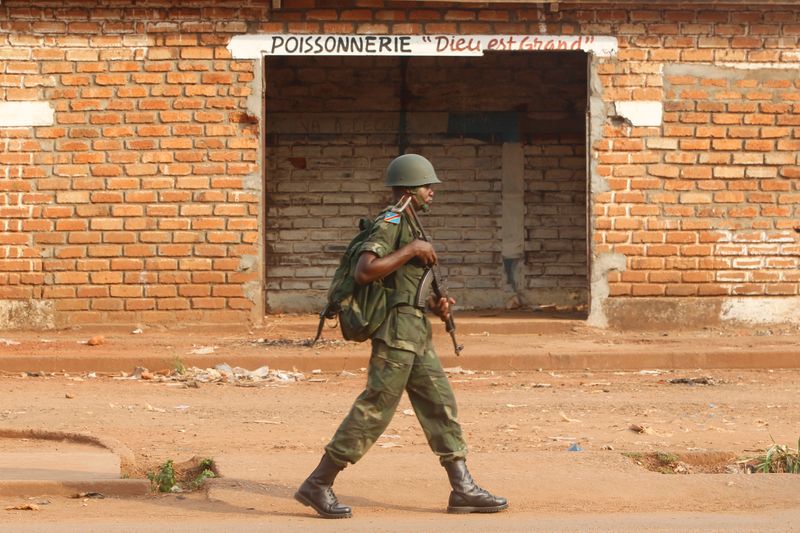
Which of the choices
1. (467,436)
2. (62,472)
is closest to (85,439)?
(62,472)

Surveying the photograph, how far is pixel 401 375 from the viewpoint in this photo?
5.86 metres

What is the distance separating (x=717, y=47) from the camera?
13.1 m

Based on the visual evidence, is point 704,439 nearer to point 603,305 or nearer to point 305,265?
point 603,305

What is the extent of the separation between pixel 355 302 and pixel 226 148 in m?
7.29

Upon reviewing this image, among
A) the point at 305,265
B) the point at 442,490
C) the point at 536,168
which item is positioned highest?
the point at 536,168

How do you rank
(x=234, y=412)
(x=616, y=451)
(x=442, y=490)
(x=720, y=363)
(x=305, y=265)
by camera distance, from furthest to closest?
(x=305, y=265), (x=720, y=363), (x=234, y=412), (x=616, y=451), (x=442, y=490)

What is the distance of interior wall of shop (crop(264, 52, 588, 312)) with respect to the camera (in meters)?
15.8

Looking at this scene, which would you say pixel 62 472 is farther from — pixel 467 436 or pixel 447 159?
pixel 447 159

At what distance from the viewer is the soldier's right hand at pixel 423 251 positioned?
5859mm

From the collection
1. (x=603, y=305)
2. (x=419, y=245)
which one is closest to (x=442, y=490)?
(x=419, y=245)

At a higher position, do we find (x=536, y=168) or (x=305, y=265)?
(x=536, y=168)

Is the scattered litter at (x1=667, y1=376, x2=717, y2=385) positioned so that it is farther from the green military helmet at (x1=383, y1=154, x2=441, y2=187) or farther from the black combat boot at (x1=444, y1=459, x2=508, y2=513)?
the green military helmet at (x1=383, y1=154, x2=441, y2=187)

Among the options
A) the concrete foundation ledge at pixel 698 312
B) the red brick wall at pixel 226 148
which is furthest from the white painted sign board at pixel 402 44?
the concrete foundation ledge at pixel 698 312

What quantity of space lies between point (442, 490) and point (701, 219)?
7504 millimetres
